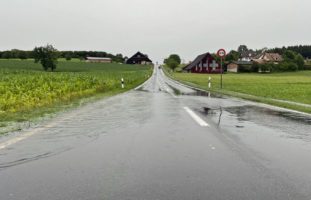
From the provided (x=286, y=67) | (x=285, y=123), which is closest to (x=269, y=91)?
(x=285, y=123)

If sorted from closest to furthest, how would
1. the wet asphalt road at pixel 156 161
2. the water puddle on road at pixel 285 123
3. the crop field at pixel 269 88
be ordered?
the wet asphalt road at pixel 156 161
the water puddle on road at pixel 285 123
the crop field at pixel 269 88

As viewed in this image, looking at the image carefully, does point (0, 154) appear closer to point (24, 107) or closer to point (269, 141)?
point (269, 141)

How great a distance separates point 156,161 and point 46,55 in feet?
329

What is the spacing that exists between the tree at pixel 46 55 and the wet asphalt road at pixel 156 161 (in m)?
95.1

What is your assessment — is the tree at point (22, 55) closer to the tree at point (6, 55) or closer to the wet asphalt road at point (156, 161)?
the tree at point (6, 55)

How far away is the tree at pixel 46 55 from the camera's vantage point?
99.9m

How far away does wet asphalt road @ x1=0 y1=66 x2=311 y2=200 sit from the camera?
4.43 meters

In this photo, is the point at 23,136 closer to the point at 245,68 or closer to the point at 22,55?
the point at 245,68

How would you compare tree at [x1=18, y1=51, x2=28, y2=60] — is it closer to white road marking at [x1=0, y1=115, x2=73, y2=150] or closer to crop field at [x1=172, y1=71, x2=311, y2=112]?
crop field at [x1=172, y1=71, x2=311, y2=112]

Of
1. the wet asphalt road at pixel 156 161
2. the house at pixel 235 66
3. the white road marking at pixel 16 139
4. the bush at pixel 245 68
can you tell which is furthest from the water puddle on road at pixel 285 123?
the house at pixel 235 66

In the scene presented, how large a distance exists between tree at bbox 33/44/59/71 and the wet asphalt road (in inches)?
3742

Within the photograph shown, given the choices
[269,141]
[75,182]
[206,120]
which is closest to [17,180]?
[75,182]

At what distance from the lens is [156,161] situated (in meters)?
5.89

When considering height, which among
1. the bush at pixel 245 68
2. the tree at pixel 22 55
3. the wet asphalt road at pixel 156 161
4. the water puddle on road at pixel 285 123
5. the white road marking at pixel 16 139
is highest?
the tree at pixel 22 55
